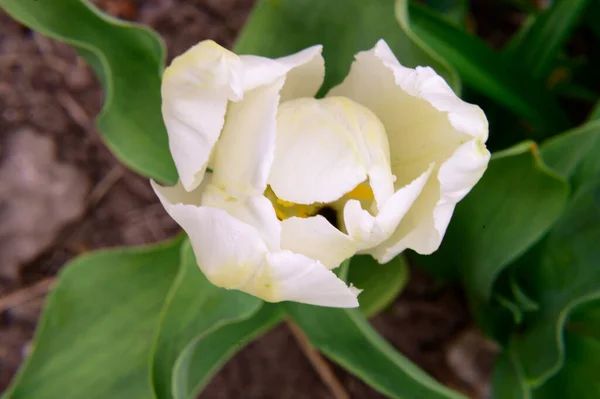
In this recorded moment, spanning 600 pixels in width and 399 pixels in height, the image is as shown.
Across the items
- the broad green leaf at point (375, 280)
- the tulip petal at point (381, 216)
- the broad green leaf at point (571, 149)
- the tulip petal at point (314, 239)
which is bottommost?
the broad green leaf at point (375, 280)

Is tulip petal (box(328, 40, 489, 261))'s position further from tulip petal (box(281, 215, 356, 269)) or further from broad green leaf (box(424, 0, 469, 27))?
broad green leaf (box(424, 0, 469, 27))

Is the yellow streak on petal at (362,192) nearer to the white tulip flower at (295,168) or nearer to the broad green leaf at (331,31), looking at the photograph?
the white tulip flower at (295,168)

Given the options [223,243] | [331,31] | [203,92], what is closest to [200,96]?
[203,92]

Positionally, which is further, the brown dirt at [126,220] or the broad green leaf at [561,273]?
the brown dirt at [126,220]

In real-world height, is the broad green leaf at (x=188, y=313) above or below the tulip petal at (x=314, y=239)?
below

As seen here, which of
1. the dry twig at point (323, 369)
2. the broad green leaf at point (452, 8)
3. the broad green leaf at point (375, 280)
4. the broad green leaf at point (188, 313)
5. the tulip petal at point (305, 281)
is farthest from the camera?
the dry twig at point (323, 369)

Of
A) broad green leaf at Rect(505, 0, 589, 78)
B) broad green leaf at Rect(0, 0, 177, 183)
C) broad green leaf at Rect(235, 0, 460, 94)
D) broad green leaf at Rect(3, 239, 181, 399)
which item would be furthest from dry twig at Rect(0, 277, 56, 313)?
broad green leaf at Rect(505, 0, 589, 78)

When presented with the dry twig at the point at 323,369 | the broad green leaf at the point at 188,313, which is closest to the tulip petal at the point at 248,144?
the broad green leaf at the point at 188,313

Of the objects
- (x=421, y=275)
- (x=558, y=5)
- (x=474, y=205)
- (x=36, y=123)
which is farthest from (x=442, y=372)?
(x=36, y=123)

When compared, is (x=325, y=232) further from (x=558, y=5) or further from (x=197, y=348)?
(x=558, y=5)
